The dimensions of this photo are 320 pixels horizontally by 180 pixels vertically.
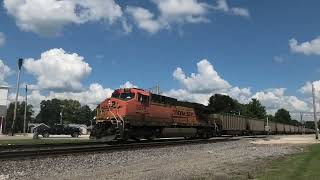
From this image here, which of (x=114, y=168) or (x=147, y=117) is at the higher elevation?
(x=147, y=117)

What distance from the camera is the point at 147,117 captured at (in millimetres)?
32906

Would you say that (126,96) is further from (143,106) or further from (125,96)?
(143,106)

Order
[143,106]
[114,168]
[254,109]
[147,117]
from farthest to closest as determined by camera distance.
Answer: [254,109] < [147,117] < [143,106] < [114,168]

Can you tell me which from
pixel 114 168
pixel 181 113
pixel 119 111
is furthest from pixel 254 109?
pixel 114 168

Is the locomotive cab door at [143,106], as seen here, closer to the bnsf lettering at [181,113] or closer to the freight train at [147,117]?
the freight train at [147,117]

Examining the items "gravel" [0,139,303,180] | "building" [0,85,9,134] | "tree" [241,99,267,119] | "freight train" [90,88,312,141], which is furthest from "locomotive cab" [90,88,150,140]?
"tree" [241,99,267,119]

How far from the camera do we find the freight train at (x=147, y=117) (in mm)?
30052

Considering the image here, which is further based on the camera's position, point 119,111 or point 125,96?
point 125,96

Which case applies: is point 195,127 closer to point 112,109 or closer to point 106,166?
point 112,109

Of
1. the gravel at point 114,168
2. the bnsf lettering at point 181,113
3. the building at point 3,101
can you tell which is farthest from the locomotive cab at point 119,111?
the building at point 3,101

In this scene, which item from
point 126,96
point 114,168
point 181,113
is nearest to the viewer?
point 114,168

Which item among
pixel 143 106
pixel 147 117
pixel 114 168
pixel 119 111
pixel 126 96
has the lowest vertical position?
pixel 114 168

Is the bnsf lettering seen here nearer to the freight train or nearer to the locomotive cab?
the freight train

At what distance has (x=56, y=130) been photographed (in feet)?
216
